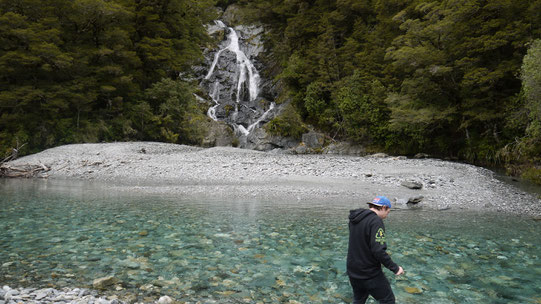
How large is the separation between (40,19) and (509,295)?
34153 mm

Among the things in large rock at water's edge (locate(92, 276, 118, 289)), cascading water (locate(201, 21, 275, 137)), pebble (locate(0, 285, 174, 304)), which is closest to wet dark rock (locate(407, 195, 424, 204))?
pebble (locate(0, 285, 174, 304))

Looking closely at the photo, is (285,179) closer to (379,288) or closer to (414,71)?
(379,288)

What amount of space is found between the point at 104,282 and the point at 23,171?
689 inches

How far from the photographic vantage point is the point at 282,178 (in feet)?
52.2

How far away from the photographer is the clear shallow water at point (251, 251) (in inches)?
187

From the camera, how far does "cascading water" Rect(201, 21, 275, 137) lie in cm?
3819

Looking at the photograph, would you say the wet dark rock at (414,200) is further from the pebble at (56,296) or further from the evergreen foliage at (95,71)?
the evergreen foliage at (95,71)

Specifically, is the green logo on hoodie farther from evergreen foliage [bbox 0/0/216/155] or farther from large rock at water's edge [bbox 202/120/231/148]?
large rock at water's edge [bbox 202/120/231/148]

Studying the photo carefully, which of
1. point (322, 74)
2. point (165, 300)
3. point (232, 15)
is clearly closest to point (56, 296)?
point (165, 300)

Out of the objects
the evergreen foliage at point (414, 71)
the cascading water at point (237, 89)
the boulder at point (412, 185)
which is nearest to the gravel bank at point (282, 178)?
the boulder at point (412, 185)

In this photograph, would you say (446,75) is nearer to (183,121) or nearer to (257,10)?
(183,121)

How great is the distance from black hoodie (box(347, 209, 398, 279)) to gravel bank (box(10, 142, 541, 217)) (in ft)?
26.7

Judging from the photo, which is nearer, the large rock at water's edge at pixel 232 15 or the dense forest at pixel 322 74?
the dense forest at pixel 322 74

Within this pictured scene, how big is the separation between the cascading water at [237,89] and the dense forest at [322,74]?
2.61 m
